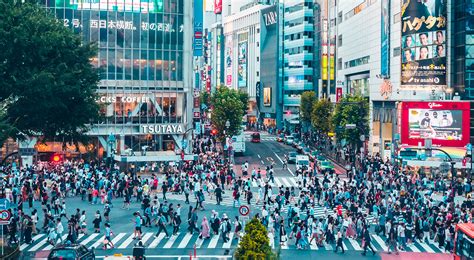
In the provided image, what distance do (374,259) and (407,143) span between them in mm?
36015

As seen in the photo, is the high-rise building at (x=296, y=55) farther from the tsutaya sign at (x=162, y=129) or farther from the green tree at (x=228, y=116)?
the tsutaya sign at (x=162, y=129)

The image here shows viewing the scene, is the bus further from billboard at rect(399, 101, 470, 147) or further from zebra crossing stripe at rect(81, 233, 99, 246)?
billboard at rect(399, 101, 470, 147)

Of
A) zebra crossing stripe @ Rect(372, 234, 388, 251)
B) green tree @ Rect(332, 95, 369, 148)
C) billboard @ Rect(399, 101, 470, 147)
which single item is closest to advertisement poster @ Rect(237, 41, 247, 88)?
green tree @ Rect(332, 95, 369, 148)

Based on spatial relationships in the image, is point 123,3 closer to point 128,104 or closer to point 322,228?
point 128,104

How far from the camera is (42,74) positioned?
97.7 ft

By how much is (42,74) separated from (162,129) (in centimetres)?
4397

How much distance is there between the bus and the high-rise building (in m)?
102

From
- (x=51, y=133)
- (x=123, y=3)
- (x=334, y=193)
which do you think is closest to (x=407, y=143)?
(x=334, y=193)

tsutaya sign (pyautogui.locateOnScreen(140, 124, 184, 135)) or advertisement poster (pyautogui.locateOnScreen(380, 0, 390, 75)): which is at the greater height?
advertisement poster (pyautogui.locateOnScreen(380, 0, 390, 75))

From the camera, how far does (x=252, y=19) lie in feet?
538

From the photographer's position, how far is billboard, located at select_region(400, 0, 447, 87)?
63844 mm

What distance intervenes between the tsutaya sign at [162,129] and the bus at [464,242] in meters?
50.2

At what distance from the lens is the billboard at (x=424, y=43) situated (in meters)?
63.8

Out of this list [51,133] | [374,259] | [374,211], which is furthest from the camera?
[374,211]
